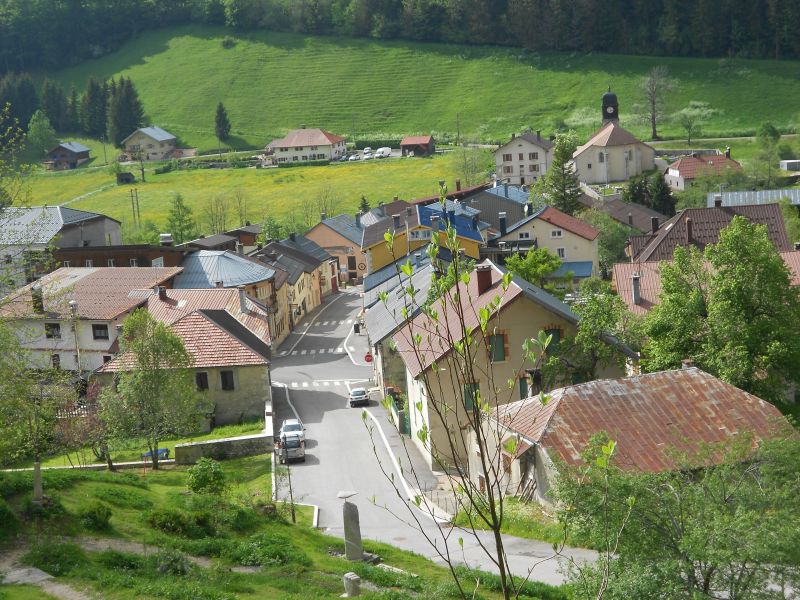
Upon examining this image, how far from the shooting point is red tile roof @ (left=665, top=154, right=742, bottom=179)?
331 ft

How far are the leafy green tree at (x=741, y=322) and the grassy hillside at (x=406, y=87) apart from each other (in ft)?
351

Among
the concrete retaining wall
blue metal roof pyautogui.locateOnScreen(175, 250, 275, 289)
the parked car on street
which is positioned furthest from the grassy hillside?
A: the concrete retaining wall

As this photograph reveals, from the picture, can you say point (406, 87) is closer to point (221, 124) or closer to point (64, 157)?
point (221, 124)

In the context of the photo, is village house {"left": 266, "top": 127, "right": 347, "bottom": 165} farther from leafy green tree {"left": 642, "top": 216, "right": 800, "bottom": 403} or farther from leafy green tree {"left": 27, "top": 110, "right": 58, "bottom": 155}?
Result: leafy green tree {"left": 642, "top": 216, "right": 800, "bottom": 403}

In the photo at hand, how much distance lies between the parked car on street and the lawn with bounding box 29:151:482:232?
65104mm

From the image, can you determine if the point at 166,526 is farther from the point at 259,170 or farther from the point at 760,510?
the point at 259,170

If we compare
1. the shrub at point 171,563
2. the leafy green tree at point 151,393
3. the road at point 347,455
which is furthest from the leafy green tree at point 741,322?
the shrub at point 171,563

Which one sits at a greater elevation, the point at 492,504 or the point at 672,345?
the point at 492,504

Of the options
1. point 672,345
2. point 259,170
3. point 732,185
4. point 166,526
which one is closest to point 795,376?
point 672,345

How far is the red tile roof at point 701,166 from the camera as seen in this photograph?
100812 millimetres

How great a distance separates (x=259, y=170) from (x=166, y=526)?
117350 millimetres

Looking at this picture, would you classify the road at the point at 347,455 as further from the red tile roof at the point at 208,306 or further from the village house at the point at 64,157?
the village house at the point at 64,157

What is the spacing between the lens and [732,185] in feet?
312

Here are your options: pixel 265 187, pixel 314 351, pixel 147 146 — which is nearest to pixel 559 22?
pixel 147 146
